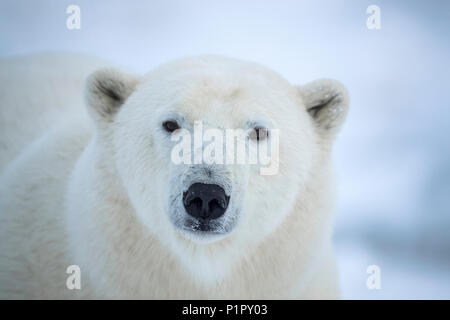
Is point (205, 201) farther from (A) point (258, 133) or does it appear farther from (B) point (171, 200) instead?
(A) point (258, 133)

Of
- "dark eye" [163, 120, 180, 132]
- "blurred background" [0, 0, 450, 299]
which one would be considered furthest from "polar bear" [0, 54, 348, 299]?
"blurred background" [0, 0, 450, 299]

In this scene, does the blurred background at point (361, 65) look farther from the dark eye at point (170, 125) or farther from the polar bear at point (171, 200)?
the dark eye at point (170, 125)

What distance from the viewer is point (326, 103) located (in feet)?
10.8

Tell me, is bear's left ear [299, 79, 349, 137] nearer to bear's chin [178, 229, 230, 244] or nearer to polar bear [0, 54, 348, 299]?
polar bear [0, 54, 348, 299]

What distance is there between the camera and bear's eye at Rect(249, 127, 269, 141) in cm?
283

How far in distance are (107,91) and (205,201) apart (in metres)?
1.22

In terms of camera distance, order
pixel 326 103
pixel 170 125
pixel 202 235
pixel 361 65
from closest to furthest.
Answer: pixel 202 235
pixel 170 125
pixel 326 103
pixel 361 65

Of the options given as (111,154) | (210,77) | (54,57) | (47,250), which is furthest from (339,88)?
(54,57)

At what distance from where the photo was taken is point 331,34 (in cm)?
800

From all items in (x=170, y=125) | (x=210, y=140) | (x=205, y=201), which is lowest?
(x=205, y=201)

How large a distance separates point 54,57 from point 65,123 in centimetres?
129

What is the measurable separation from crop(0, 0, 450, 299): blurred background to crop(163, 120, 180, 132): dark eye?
314 cm

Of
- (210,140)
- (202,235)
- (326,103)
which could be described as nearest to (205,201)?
(202,235)
